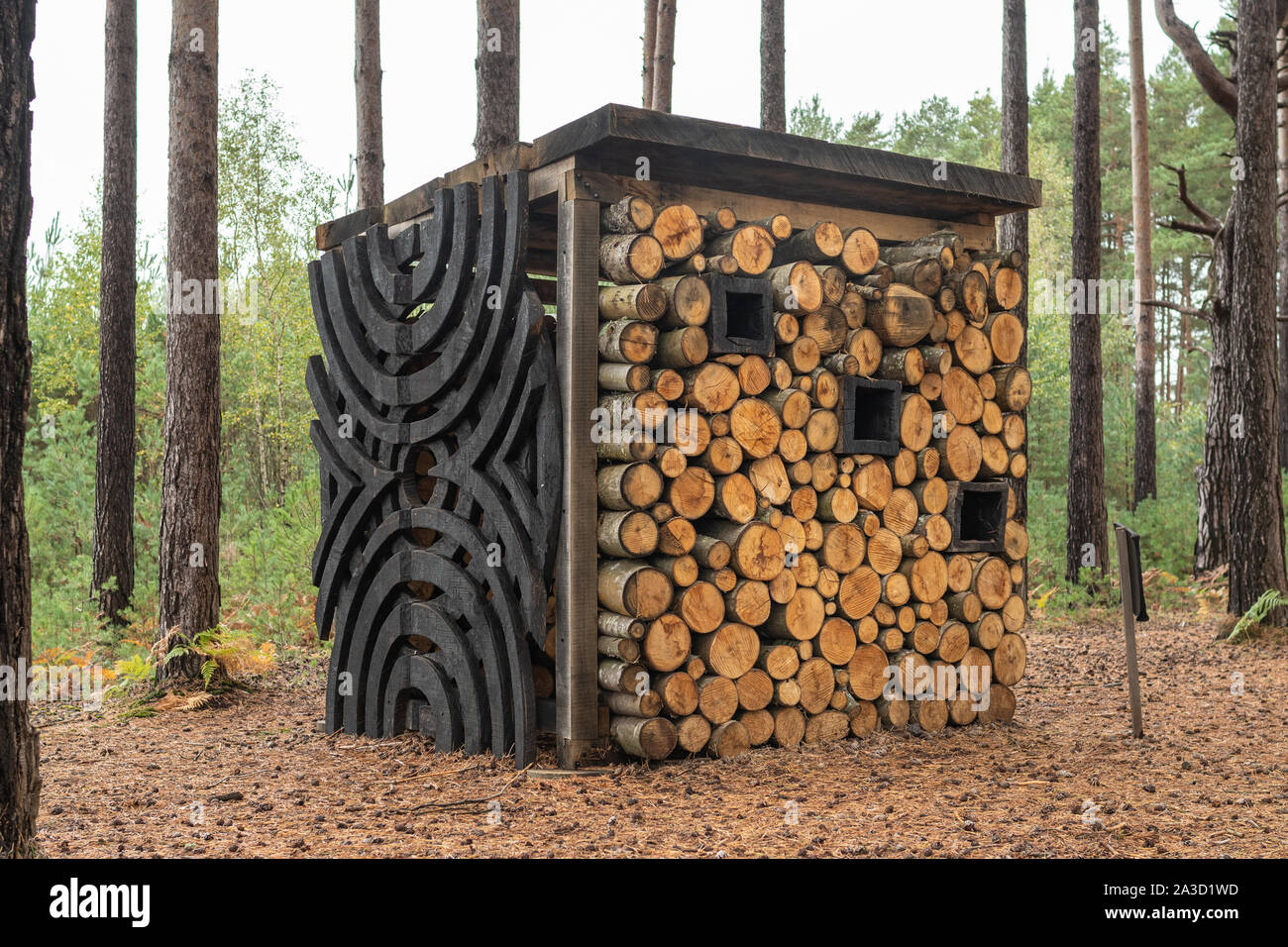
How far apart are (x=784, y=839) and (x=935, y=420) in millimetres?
2898

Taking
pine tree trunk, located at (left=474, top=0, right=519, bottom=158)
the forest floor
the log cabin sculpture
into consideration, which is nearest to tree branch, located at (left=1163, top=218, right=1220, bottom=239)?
the log cabin sculpture

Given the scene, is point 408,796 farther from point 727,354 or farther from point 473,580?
point 727,354

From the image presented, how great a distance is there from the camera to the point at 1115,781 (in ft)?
17.0

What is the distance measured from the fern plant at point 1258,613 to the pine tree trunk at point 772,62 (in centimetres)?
678

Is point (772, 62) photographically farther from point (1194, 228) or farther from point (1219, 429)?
point (1219, 429)

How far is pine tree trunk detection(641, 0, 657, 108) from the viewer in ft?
47.5

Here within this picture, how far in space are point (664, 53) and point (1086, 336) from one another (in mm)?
5934

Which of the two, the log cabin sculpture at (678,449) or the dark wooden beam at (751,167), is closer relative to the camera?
the dark wooden beam at (751,167)

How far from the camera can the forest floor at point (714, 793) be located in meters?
4.20

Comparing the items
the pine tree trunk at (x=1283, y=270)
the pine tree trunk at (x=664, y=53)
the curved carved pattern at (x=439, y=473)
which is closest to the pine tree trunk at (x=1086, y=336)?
the pine tree trunk at (x=1283, y=270)

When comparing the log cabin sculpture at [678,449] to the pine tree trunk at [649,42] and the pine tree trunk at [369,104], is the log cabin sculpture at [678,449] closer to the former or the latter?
the pine tree trunk at [369,104]

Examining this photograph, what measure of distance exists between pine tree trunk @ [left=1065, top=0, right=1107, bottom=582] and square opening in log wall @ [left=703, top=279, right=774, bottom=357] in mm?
7987

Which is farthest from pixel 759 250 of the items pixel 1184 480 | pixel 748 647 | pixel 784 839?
pixel 1184 480

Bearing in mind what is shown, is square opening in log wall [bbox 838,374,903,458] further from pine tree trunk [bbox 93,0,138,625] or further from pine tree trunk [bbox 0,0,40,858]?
pine tree trunk [bbox 93,0,138,625]
